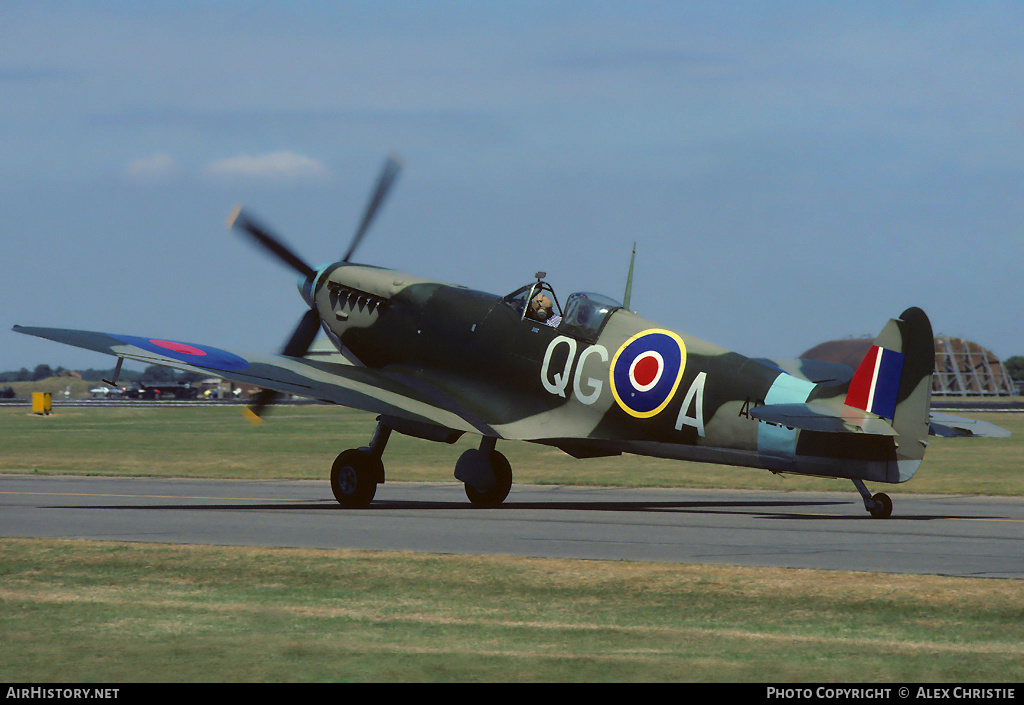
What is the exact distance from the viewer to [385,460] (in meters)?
36.1

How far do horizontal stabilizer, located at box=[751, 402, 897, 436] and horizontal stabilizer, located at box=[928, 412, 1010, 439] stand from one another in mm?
2485

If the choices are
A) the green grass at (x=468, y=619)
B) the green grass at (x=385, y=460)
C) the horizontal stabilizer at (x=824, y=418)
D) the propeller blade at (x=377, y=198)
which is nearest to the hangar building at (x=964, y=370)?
the green grass at (x=385, y=460)

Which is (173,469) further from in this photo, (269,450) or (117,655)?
(117,655)

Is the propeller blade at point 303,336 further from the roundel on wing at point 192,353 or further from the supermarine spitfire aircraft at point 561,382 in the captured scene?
the roundel on wing at point 192,353

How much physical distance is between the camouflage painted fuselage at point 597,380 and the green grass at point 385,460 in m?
7.20

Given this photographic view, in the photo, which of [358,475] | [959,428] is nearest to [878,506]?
[959,428]

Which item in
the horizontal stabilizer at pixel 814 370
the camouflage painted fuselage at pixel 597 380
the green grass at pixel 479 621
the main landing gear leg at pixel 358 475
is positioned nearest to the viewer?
the green grass at pixel 479 621

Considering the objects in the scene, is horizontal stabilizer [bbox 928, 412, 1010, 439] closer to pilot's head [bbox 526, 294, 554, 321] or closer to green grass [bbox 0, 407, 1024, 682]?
pilot's head [bbox 526, 294, 554, 321]

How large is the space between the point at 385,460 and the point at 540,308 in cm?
1689

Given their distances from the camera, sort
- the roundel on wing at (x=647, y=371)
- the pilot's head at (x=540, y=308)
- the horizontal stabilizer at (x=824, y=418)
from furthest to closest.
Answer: the pilot's head at (x=540, y=308) → the roundel on wing at (x=647, y=371) → the horizontal stabilizer at (x=824, y=418)

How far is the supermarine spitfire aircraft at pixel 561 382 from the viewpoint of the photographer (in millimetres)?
16719

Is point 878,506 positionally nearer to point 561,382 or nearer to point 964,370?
point 561,382

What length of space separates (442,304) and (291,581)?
33.8 ft
